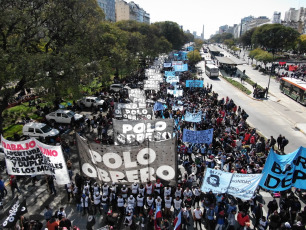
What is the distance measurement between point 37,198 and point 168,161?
765 cm

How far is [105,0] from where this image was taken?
118125mm

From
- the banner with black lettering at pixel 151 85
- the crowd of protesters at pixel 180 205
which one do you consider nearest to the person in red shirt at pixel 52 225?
the crowd of protesters at pixel 180 205

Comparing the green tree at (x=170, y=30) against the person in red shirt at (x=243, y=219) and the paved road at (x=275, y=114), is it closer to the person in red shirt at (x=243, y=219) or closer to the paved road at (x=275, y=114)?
the paved road at (x=275, y=114)

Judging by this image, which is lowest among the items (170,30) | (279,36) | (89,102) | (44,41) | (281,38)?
(89,102)

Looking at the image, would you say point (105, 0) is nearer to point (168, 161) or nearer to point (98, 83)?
point (98, 83)

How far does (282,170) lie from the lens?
971 cm

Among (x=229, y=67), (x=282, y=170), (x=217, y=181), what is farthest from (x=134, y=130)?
(x=229, y=67)

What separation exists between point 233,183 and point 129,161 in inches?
173

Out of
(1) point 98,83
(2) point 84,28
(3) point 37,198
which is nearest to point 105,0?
(1) point 98,83

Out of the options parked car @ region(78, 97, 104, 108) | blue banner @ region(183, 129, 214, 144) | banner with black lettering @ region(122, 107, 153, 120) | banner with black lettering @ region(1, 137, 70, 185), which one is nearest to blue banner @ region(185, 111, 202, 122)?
banner with black lettering @ region(122, 107, 153, 120)

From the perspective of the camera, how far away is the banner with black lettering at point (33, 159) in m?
10.1

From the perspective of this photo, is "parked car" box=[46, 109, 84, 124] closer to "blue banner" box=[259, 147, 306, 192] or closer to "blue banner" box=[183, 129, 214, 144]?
"blue banner" box=[183, 129, 214, 144]

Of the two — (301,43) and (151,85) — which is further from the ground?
(301,43)

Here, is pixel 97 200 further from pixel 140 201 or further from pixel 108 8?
pixel 108 8
